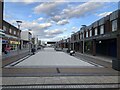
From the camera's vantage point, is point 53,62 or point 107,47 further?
point 107,47

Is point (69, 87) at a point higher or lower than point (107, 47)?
lower

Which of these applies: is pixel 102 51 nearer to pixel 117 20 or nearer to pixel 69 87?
pixel 117 20

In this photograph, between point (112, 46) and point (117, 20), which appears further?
point (112, 46)

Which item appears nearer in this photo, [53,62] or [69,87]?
[69,87]

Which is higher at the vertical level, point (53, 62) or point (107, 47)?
point (107, 47)

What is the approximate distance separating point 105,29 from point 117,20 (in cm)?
646

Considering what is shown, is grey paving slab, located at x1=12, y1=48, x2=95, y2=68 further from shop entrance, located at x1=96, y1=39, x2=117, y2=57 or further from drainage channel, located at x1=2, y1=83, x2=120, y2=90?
drainage channel, located at x1=2, y1=83, x2=120, y2=90

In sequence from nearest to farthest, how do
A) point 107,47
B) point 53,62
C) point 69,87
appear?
1. point 69,87
2. point 53,62
3. point 107,47

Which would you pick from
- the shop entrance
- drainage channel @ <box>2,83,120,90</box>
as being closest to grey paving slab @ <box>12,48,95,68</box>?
the shop entrance

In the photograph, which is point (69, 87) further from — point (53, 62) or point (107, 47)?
point (107, 47)

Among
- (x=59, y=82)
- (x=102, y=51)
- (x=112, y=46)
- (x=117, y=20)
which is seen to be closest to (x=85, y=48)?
(x=102, y=51)

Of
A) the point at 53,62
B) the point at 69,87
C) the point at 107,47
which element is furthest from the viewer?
the point at 107,47

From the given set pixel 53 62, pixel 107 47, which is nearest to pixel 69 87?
pixel 53 62

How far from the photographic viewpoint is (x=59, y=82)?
10305 millimetres
